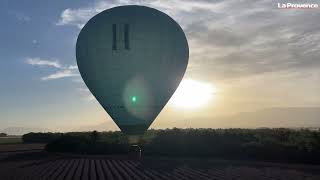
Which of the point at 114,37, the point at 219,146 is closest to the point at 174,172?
the point at 114,37

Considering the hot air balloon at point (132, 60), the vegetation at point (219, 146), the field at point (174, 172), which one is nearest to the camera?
the field at point (174, 172)

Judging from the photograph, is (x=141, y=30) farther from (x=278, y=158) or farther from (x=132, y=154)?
(x=278, y=158)

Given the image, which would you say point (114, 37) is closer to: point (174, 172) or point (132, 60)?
point (132, 60)

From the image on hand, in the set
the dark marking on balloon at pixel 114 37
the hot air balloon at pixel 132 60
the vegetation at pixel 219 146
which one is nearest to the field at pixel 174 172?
the vegetation at pixel 219 146

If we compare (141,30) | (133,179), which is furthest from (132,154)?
(133,179)

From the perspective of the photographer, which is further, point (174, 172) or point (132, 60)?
point (132, 60)

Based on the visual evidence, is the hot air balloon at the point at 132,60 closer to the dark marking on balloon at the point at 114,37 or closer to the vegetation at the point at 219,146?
the dark marking on balloon at the point at 114,37

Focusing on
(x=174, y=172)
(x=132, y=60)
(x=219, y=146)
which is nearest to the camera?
(x=174, y=172)

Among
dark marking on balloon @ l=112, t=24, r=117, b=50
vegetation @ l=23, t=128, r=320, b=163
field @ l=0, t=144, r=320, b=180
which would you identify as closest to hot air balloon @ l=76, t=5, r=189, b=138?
dark marking on balloon @ l=112, t=24, r=117, b=50
